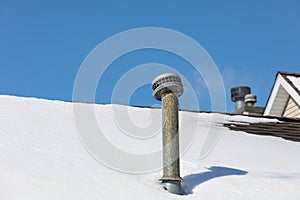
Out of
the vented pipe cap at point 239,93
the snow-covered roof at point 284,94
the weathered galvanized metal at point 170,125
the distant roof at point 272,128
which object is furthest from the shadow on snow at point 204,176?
the vented pipe cap at point 239,93

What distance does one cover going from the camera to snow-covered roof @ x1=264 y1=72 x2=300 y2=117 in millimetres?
12875

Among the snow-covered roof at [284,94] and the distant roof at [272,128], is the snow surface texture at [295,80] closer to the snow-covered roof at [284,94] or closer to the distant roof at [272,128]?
the snow-covered roof at [284,94]

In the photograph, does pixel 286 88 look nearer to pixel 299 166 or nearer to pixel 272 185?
pixel 299 166

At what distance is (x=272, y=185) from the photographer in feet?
17.4

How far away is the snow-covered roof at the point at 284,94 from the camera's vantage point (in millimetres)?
12875

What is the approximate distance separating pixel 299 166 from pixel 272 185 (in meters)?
1.47

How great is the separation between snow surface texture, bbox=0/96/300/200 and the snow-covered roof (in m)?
5.29

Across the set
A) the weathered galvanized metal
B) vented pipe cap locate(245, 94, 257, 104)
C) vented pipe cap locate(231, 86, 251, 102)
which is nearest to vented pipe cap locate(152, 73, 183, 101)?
the weathered galvanized metal

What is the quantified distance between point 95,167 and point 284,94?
9497mm

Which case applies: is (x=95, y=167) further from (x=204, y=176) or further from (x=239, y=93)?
(x=239, y=93)

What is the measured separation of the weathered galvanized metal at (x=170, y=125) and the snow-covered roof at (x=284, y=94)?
8.04 metres

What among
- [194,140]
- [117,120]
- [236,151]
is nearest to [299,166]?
[236,151]

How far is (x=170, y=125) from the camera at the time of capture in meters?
5.07

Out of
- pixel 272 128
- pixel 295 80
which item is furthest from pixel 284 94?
pixel 272 128
